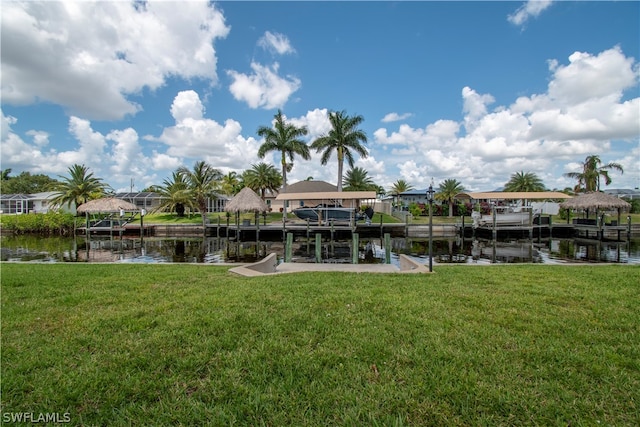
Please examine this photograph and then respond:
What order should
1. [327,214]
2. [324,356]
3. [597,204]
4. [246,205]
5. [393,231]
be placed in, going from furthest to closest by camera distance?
[327,214]
[393,231]
[246,205]
[597,204]
[324,356]

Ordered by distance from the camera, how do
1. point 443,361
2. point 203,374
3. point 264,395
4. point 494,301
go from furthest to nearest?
point 494,301
point 443,361
point 203,374
point 264,395

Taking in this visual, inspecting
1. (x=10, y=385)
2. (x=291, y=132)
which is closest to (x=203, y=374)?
(x=10, y=385)

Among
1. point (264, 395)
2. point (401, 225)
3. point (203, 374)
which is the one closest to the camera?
point (264, 395)

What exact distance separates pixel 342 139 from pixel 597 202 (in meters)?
24.0

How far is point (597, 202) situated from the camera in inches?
1003

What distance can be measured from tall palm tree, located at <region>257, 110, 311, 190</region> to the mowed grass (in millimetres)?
33430

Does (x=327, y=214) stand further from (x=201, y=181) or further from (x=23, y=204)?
(x=23, y=204)

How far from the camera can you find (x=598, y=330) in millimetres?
3953

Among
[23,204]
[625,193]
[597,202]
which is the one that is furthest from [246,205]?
[625,193]

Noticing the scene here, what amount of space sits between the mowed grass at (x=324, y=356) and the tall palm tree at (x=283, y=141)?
33.4 metres

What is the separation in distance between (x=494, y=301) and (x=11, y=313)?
7.07 metres

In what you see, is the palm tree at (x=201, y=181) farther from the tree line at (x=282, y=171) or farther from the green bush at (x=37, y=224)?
the green bush at (x=37, y=224)

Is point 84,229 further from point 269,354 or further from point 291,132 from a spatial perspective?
point 269,354

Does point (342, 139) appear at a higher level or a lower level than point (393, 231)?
higher
